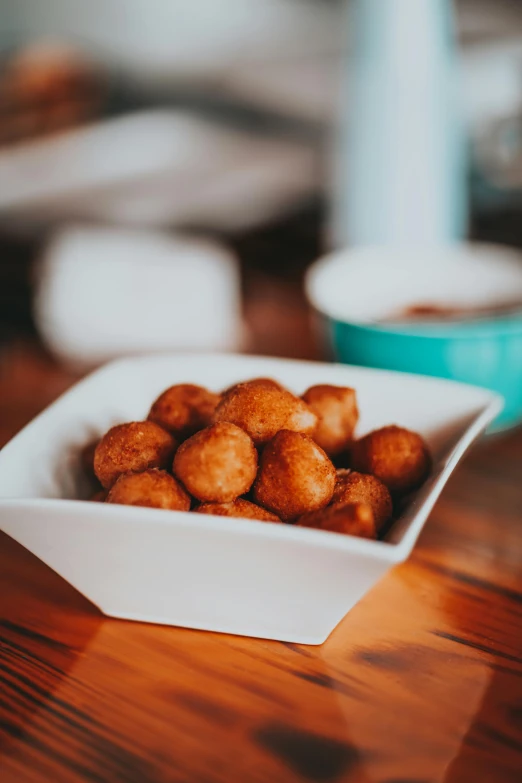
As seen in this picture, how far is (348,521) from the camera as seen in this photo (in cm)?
50

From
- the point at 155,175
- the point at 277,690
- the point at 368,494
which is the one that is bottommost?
the point at 277,690

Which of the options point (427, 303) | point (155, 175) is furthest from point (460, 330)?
point (155, 175)

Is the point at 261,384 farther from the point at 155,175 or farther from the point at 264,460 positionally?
the point at 155,175

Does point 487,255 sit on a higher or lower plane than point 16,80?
lower

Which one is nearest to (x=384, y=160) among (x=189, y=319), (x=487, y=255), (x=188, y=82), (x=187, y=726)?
(x=487, y=255)

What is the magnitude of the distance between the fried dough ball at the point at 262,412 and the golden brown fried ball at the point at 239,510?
7 cm

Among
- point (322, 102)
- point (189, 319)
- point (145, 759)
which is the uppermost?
point (322, 102)

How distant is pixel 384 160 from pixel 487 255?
283mm

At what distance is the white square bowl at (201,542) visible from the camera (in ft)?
1.55

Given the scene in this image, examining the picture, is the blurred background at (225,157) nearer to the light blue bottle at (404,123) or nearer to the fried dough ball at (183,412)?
the light blue bottle at (404,123)

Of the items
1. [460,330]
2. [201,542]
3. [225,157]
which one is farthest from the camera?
[225,157]

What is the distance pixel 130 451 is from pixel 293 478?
0.13m

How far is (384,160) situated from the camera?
1212 mm

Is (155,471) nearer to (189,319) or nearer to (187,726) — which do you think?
(187,726)
